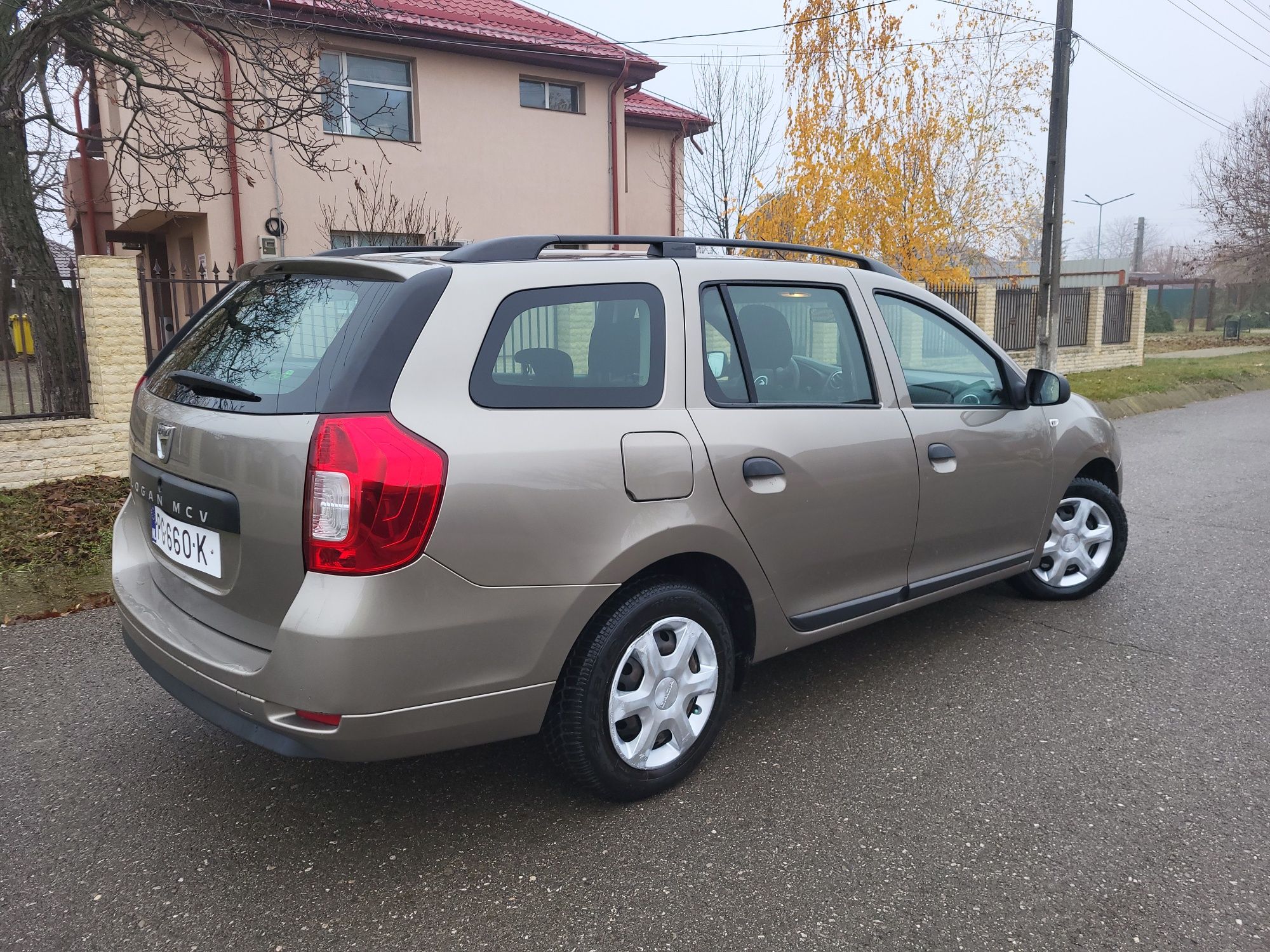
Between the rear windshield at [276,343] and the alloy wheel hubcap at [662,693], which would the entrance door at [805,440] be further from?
the rear windshield at [276,343]

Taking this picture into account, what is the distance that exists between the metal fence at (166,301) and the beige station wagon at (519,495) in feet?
18.3

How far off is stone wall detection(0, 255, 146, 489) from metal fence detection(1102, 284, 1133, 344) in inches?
738

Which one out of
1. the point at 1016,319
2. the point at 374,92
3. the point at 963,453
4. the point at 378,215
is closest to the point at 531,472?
the point at 963,453

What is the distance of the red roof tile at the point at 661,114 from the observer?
64.6 ft

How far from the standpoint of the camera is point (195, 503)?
2727mm

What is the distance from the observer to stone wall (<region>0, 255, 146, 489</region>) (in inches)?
308

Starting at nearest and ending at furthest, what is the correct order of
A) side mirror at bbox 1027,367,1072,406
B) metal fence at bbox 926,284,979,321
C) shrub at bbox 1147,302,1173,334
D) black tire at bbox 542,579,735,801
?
black tire at bbox 542,579,735,801 < side mirror at bbox 1027,367,1072,406 < metal fence at bbox 926,284,979,321 < shrub at bbox 1147,302,1173,334

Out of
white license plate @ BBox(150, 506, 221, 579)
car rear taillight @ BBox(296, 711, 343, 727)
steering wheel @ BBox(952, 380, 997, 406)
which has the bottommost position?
car rear taillight @ BBox(296, 711, 343, 727)

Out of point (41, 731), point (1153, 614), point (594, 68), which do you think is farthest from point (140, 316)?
point (594, 68)

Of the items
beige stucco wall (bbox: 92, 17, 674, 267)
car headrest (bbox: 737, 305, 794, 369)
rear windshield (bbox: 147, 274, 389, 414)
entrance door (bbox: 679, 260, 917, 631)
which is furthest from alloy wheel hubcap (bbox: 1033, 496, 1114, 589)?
beige stucco wall (bbox: 92, 17, 674, 267)

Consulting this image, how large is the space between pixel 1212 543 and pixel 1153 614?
1.76m

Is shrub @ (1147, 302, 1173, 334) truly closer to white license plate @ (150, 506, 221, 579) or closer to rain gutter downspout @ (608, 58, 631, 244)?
rain gutter downspout @ (608, 58, 631, 244)

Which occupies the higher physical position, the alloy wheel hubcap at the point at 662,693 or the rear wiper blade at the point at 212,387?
the rear wiper blade at the point at 212,387

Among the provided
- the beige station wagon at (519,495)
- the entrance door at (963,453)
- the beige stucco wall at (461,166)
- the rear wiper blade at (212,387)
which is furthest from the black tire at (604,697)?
the beige stucco wall at (461,166)
